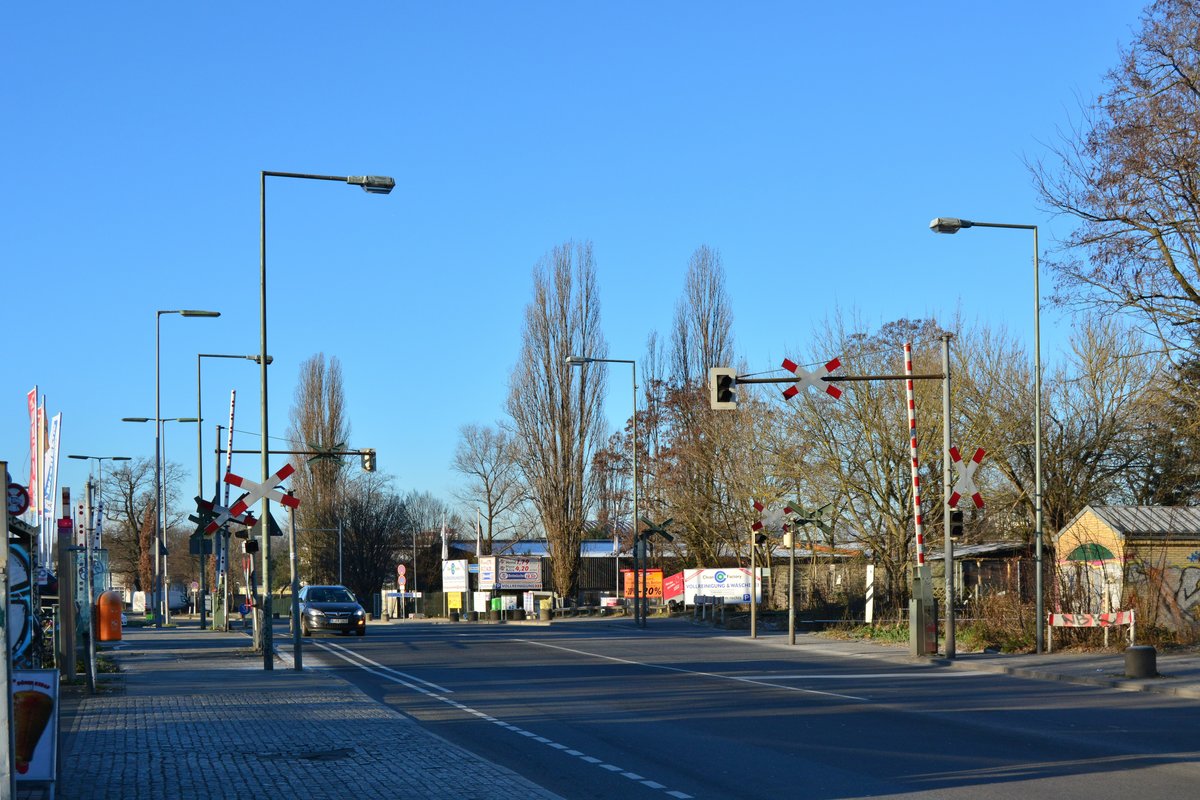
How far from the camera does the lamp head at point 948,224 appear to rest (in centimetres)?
2564

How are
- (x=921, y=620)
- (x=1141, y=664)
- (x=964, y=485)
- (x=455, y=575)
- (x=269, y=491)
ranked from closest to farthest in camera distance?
(x=1141, y=664)
(x=269, y=491)
(x=964, y=485)
(x=921, y=620)
(x=455, y=575)

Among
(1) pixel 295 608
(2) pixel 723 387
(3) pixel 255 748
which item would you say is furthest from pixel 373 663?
(3) pixel 255 748

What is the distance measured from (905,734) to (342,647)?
22438mm

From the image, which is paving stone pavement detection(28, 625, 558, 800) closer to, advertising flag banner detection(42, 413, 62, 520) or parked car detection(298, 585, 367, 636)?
advertising flag banner detection(42, 413, 62, 520)

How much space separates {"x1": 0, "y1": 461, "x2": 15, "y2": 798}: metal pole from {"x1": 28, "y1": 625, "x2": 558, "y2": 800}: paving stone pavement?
7.69 ft

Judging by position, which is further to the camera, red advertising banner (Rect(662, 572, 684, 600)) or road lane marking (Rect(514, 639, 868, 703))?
red advertising banner (Rect(662, 572, 684, 600))

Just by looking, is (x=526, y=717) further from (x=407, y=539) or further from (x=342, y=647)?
(x=407, y=539)

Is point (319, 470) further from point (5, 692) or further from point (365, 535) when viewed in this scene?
point (5, 692)

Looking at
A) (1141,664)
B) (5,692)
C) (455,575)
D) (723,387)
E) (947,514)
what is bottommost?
(455,575)

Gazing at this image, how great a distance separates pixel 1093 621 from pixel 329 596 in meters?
24.7

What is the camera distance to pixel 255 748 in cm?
1340

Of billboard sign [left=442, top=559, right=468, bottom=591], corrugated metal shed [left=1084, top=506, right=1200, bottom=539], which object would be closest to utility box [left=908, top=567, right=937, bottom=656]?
corrugated metal shed [left=1084, top=506, right=1200, bottom=539]

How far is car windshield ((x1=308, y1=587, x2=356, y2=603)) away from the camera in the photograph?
135 ft

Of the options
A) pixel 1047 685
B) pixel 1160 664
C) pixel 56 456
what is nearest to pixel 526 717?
pixel 56 456
